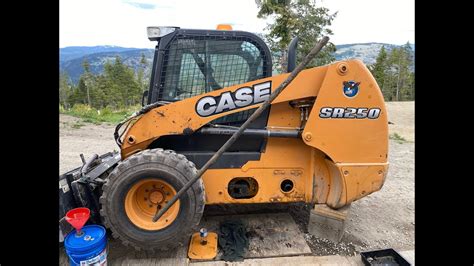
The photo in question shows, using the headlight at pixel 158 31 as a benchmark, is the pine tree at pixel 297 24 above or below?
above

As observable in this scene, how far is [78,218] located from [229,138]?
180 centimetres

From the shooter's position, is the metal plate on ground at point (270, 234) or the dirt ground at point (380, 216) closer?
the metal plate on ground at point (270, 234)

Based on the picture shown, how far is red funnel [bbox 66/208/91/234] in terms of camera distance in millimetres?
2961

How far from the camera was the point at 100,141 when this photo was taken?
10.3 m

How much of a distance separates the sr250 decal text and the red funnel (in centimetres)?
273

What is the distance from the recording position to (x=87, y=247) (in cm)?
286

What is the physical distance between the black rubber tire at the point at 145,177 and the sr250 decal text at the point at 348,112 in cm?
162

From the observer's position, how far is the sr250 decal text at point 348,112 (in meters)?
3.41

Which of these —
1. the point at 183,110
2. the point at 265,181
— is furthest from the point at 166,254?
the point at 183,110

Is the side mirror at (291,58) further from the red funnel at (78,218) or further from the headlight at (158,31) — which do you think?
the red funnel at (78,218)

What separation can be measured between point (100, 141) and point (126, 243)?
7877mm

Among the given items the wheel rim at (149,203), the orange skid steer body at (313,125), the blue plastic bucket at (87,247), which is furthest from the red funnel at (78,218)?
the orange skid steer body at (313,125)
